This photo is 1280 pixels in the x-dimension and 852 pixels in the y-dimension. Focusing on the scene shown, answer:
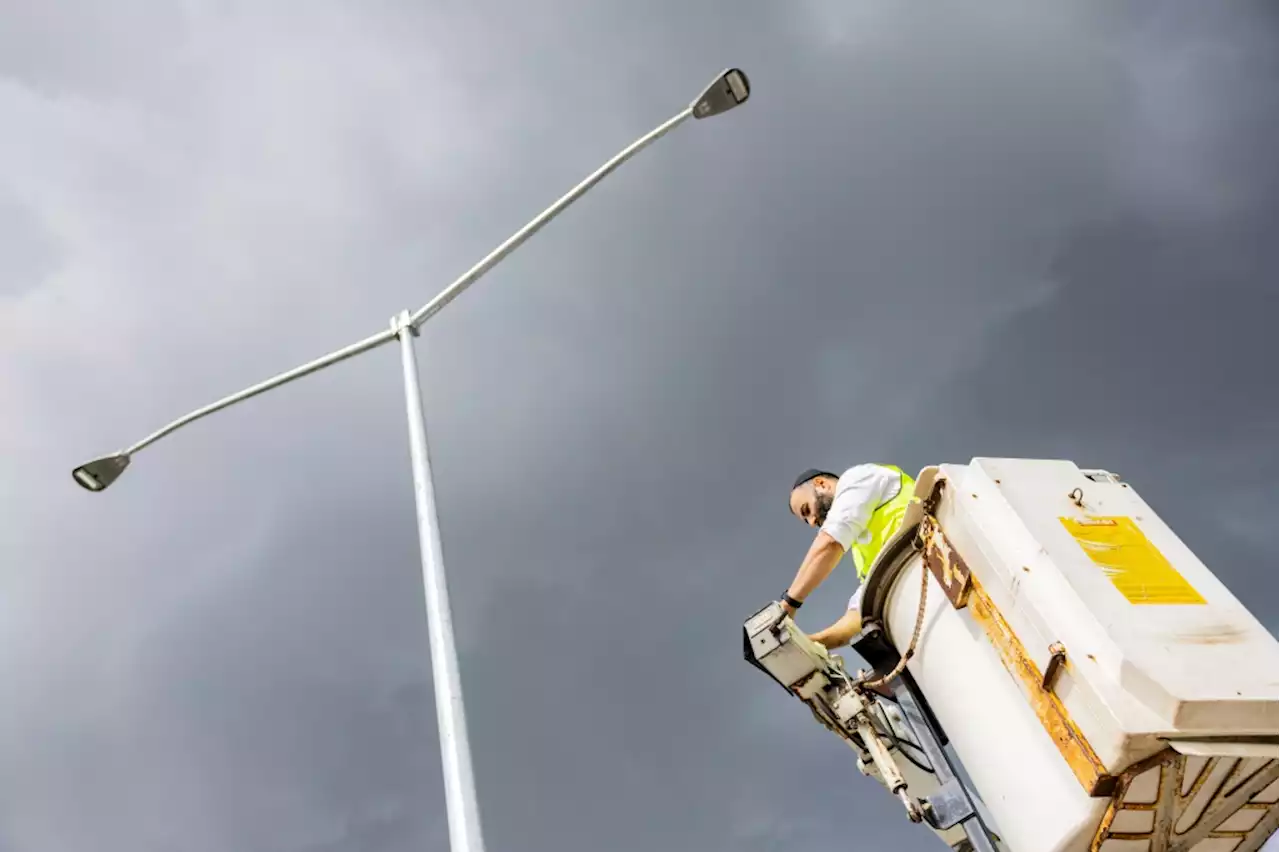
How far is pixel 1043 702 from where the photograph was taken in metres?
4.57

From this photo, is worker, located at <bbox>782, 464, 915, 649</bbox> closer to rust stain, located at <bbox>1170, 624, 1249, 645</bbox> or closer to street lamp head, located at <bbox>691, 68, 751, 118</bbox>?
rust stain, located at <bbox>1170, 624, 1249, 645</bbox>

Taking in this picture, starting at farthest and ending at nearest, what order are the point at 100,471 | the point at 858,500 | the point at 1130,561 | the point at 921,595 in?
the point at 100,471, the point at 858,500, the point at 921,595, the point at 1130,561

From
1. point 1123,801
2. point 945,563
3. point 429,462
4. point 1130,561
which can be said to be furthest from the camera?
point 429,462

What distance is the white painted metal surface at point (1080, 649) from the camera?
412 cm

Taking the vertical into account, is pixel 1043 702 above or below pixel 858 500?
below

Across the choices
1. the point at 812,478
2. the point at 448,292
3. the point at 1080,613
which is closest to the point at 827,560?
the point at 812,478

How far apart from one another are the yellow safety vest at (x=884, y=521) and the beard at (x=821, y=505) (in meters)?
0.74

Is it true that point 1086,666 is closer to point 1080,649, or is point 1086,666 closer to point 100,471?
point 1080,649

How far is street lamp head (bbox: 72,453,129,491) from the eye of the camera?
313 inches

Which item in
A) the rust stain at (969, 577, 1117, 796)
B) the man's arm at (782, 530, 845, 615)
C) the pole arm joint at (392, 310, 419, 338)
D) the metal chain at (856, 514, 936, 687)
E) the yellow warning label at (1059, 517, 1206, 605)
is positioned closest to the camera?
the rust stain at (969, 577, 1117, 796)

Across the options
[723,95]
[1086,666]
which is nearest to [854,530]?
[1086,666]

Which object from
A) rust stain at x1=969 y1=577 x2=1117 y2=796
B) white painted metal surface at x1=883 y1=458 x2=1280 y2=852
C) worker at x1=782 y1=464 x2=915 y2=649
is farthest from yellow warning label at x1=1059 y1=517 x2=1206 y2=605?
worker at x1=782 y1=464 x2=915 y2=649

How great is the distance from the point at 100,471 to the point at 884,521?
6.78 m

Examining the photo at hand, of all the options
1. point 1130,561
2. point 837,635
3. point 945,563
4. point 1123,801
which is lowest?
point 1123,801
